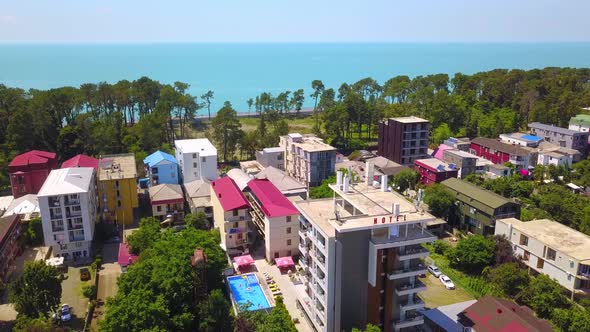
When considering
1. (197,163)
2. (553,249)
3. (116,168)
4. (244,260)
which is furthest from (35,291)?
(553,249)

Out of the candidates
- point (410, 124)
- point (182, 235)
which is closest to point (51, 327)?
point (182, 235)

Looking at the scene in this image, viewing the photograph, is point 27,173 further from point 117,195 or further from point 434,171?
point 434,171

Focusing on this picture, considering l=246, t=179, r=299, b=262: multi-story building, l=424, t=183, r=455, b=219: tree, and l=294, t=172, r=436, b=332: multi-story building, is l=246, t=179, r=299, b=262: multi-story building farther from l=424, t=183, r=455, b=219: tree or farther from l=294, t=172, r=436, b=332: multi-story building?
l=424, t=183, r=455, b=219: tree

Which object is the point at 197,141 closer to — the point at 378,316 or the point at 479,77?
the point at 378,316

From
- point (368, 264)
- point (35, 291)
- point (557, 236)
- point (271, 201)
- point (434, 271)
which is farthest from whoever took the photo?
point (271, 201)

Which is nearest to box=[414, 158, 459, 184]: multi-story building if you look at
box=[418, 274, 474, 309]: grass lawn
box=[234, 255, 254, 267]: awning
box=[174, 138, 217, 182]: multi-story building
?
box=[418, 274, 474, 309]: grass lawn
